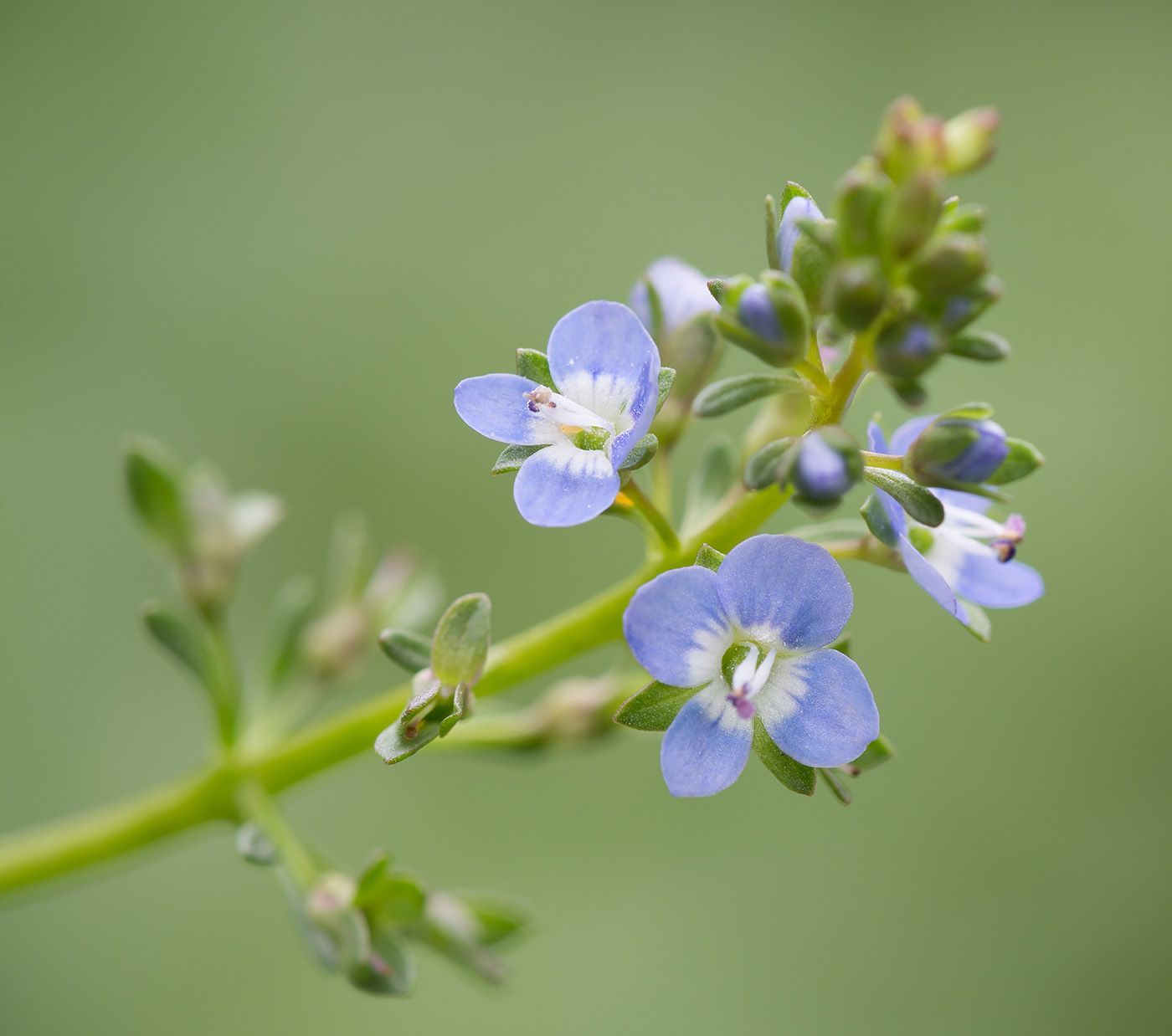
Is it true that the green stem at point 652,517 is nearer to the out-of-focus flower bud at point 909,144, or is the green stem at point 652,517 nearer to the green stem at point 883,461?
the green stem at point 883,461

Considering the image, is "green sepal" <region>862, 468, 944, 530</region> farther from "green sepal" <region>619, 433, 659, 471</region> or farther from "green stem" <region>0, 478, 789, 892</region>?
"green stem" <region>0, 478, 789, 892</region>

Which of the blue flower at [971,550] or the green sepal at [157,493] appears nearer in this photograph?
the blue flower at [971,550]

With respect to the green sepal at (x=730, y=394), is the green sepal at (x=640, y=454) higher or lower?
lower

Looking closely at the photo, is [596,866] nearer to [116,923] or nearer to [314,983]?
[314,983]

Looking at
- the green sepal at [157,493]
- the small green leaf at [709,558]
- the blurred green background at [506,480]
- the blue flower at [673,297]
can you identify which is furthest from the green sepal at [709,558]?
the blurred green background at [506,480]

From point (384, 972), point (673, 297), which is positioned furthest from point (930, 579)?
point (384, 972)

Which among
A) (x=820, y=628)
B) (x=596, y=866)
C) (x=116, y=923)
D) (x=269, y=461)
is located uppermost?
(x=820, y=628)

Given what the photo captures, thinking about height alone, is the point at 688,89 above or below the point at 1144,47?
above

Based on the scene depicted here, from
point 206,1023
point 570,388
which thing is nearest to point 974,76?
point 570,388

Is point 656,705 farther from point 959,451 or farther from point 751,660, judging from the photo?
point 959,451
